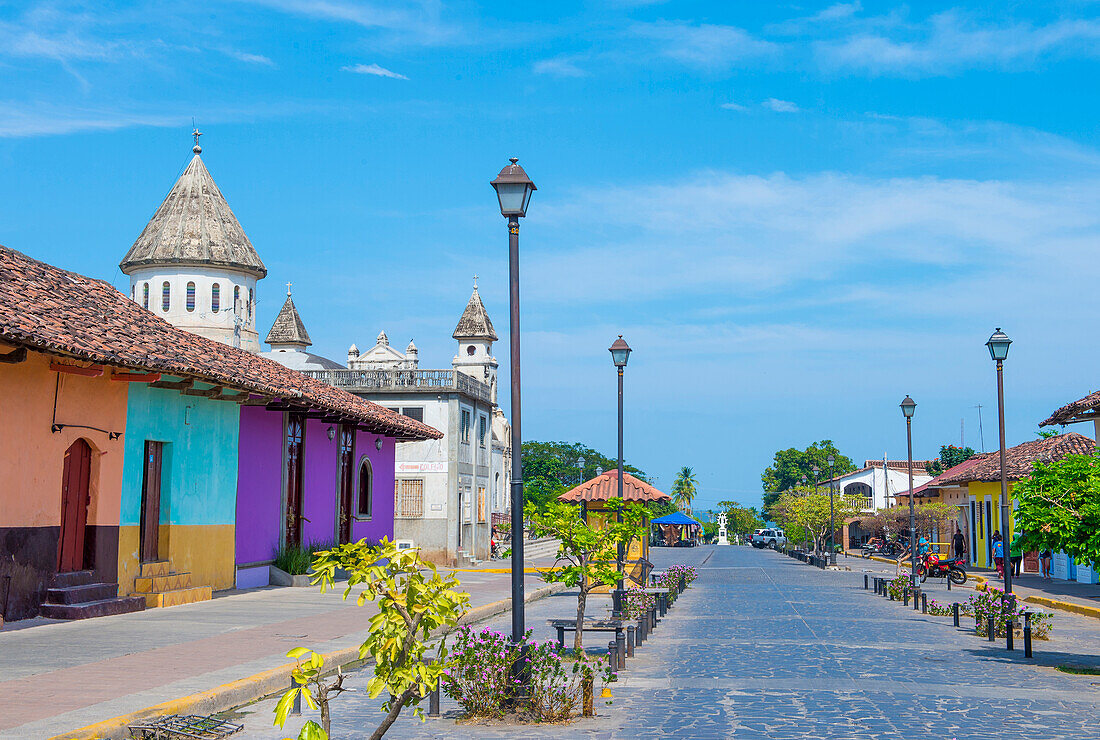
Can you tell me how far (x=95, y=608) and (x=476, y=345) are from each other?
160ft

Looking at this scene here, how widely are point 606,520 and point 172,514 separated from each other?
866cm

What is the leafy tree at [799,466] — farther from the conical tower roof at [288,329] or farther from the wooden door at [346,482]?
the wooden door at [346,482]

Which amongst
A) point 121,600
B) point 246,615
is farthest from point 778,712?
point 121,600

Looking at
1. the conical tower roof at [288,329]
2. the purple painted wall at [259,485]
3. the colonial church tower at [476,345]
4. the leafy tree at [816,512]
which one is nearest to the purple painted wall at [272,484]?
the purple painted wall at [259,485]

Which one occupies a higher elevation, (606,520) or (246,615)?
(606,520)

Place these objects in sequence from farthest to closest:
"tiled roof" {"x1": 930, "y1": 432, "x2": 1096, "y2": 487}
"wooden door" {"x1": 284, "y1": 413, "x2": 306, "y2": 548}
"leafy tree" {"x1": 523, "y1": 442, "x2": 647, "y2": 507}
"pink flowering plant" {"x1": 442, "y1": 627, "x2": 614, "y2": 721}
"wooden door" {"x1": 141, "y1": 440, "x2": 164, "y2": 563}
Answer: "leafy tree" {"x1": 523, "y1": 442, "x2": 647, "y2": 507}, "tiled roof" {"x1": 930, "y1": 432, "x2": 1096, "y2": 487}, "wooden door" {"x1": 284, "y1": 413, "x2": 306, "y2": 548}, "wooden door" {"x1": 141, "y1": 440, "x2": 164, "y2": 563}, "pink flowering plant" {"x1": 442, "y1": 627, "x2": 614, "y2": 721}

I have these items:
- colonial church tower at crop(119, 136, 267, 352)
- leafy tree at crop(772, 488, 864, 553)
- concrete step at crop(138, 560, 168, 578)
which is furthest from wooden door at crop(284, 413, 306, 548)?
leafy tree at crop(772, 488, 864, 553)

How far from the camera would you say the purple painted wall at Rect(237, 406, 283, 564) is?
22359 mm

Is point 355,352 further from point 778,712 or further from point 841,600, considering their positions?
point 778,712

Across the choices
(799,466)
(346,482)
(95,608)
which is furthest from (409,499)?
(799,466)

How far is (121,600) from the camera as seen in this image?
16.6 metres

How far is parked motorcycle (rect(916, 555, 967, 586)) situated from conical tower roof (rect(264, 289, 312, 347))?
49544 mm

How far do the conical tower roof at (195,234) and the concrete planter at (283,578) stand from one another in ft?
70.4

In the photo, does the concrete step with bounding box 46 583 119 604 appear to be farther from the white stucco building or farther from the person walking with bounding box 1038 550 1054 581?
the person walking with bounding box 1038 550 1054 581
